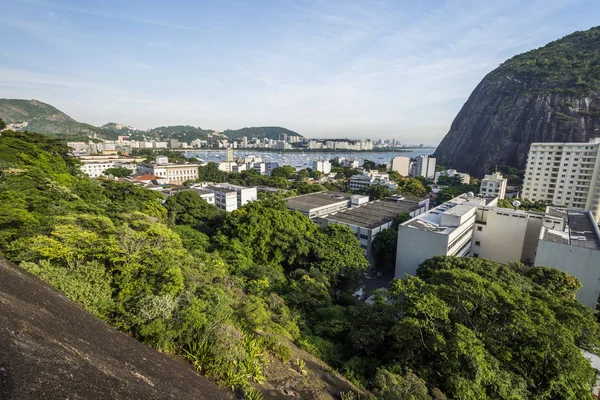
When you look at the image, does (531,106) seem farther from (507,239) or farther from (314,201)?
(314,201)

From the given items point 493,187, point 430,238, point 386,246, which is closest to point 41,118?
point 386,246

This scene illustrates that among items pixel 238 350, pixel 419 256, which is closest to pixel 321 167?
pixel 419 256

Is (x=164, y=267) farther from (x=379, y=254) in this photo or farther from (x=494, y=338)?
(x=379, y=254)

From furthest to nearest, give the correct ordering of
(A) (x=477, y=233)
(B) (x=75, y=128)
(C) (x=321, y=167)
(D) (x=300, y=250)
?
(B) (x=75, y=128)
(C) (x=321, y=167)
(A) (x=477, y=233)
(D) (x=300, y=250)

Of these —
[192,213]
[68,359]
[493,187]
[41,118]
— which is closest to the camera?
[68,359]

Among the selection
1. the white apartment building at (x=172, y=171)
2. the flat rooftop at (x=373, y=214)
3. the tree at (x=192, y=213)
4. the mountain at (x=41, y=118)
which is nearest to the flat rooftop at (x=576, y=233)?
the flat rooftop at (x=373, y=214)

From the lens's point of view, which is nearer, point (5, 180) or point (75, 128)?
point (5, 180)
